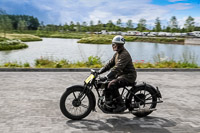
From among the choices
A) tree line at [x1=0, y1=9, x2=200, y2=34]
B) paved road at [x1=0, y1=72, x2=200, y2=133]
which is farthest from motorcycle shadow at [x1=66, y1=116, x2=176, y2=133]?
tree line at [x1=0, y1=9, x2=200, y2=34]

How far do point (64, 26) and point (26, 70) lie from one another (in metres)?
153

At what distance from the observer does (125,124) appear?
5.01 metres

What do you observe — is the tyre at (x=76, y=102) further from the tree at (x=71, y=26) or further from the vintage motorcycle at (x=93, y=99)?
the tree at (x=71, y=26)

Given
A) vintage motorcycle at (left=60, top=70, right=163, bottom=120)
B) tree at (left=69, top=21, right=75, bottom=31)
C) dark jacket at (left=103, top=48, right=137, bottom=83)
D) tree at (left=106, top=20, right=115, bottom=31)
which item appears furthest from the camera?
tree at (left=69, top=21, right=75, bottom=31)

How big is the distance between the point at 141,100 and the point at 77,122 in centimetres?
155

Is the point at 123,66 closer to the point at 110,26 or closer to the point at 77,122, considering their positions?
the point at 77,122

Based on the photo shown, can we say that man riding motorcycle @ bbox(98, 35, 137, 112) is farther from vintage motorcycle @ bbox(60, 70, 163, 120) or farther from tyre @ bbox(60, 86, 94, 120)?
tyre @ bbox(60, 86, 94, 120)

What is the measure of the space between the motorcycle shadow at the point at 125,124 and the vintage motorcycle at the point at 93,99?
184 millimetres

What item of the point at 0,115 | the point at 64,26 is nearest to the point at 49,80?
the point at 0,115

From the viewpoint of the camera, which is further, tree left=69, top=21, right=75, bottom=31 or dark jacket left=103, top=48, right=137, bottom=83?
tree left=69, top=21, right=75, bottom=31

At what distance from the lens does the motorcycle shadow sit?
15.4 ft

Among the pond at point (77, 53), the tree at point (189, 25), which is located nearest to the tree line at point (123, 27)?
the tree at point (189, 25)

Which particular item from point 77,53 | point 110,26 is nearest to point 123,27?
point 110,26

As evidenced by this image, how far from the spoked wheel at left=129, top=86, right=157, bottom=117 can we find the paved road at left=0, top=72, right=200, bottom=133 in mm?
211
